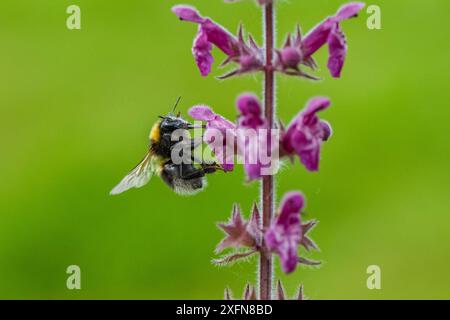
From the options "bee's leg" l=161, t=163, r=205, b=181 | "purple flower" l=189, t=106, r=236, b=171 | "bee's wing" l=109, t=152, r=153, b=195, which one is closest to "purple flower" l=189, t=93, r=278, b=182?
"purple flower" l=189, t=106, r=236, b=171

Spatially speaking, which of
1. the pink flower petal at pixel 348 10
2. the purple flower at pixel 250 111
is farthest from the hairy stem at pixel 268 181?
the pink flower petal at pixel 348 10

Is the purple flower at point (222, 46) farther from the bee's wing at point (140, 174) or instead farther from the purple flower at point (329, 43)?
the bee's wing at point (140, 174)

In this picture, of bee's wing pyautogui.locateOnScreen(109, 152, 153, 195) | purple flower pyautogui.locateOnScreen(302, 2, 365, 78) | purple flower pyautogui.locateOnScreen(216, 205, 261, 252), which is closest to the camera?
purple flower pyautogui.locateOnScreen(216, 205, 261, 252)

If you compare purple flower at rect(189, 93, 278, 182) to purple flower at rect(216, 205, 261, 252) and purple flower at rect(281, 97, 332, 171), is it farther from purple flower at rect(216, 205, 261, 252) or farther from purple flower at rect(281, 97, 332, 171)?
purple flower at rect(216, 205, 261, 252)

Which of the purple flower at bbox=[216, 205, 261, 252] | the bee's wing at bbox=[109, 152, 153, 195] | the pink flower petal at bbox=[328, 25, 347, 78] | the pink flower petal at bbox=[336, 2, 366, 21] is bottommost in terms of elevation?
the purple flower at bbox=[216, 205, 261, 252]

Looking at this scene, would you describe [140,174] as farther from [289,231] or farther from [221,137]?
[289,231]
